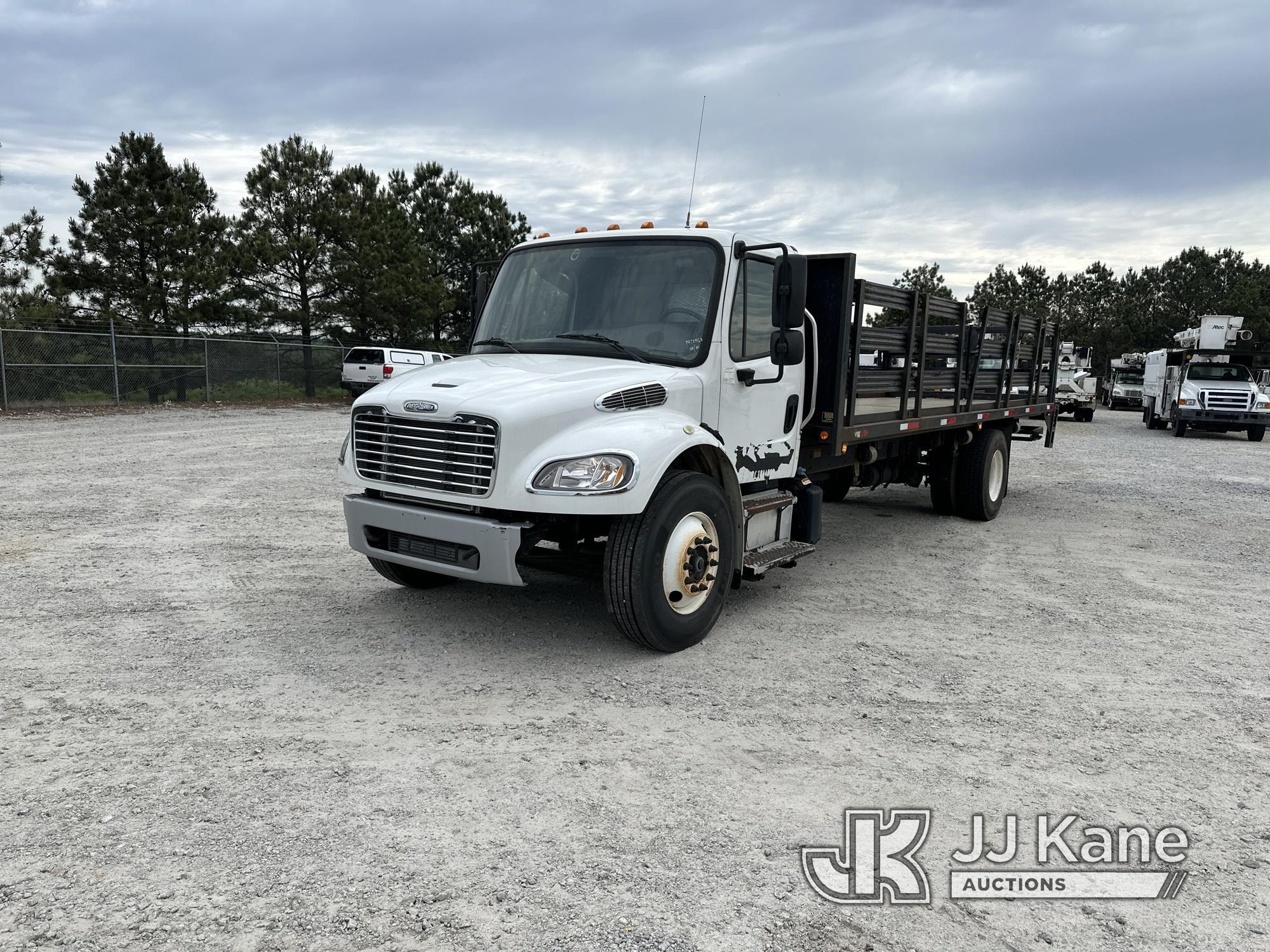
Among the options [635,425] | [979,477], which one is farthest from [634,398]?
[979,477]

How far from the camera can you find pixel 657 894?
279 cm

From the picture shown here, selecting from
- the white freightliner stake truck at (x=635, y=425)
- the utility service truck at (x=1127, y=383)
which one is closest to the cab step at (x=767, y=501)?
the white freightliner stake truck at (x=635, y=425)

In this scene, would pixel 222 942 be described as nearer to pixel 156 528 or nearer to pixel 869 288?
pixel 869 288

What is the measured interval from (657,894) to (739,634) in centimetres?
278

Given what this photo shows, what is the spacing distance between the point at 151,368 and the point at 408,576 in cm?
2230

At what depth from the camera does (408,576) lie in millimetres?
6078

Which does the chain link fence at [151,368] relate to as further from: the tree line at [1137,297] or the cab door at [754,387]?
the tree line at [1137,297]

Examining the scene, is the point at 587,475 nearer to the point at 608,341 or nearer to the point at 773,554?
the point at 608,341

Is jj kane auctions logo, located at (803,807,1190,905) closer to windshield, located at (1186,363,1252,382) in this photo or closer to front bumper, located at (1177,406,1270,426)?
front bumper, located at (1177,406,1270,426)

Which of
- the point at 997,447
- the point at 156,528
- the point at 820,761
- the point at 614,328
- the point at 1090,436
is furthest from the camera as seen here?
the point at 1090,436

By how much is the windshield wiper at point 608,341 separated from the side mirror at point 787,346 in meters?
0.81

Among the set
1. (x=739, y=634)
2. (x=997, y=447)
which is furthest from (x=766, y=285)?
(x=997, y=447)

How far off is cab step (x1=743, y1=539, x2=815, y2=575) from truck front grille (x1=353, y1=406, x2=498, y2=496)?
197 cm

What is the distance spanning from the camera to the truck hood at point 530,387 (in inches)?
180
